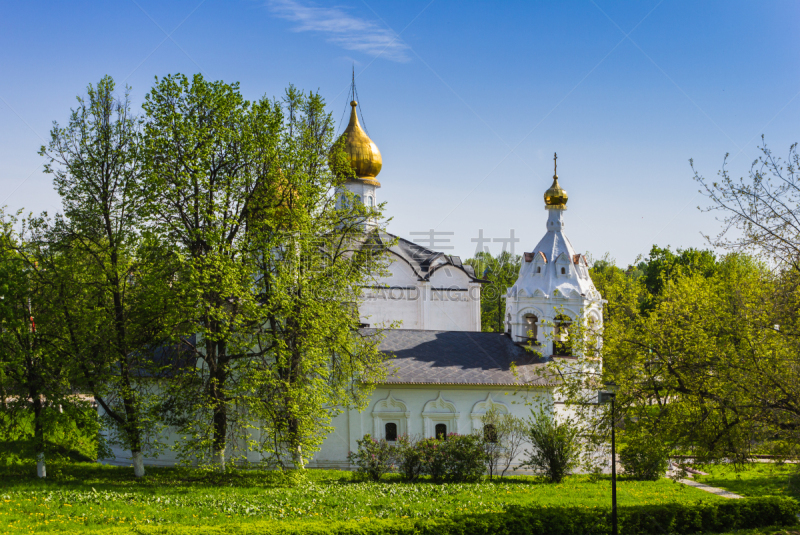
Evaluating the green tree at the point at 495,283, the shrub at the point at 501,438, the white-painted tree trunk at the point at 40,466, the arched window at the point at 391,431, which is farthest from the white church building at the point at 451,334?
the green tree at the point at 495,283

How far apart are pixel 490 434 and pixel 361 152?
13306mm

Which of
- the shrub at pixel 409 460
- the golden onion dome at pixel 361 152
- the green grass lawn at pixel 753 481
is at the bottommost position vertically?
the green grass lawn at pixel 753 481

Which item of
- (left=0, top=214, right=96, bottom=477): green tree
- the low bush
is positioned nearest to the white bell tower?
the low bush

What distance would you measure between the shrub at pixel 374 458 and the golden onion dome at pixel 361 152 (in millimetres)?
13038

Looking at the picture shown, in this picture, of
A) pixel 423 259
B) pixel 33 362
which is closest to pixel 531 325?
pixel 423 259

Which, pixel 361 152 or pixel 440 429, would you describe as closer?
pixel 440 429

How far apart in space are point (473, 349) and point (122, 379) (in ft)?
36.8

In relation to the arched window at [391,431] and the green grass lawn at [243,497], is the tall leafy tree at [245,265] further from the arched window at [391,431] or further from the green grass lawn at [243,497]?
the arched window at [391,431]

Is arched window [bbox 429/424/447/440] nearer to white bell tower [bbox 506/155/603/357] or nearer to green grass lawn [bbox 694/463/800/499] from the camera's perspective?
white bell tower [bbox 506/155/603/357]

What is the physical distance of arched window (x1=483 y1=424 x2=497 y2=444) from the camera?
749 inches

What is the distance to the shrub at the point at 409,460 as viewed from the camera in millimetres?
17547

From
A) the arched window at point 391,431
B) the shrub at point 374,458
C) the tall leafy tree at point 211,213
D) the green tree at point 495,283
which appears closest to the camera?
the tall leafy tree at point 211,213

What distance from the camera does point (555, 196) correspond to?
23.1 m

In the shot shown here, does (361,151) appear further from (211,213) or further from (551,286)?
(211,213)
